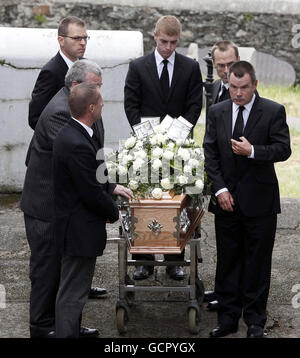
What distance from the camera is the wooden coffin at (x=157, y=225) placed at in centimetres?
518

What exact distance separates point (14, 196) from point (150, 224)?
396 centimetres

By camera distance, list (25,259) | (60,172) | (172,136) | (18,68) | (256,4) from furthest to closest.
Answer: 1. (256,4)
2. (18,68)
3. (25,259)
4. (172,136)
5. (60,172)

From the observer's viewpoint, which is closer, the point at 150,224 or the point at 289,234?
the point at 150,224

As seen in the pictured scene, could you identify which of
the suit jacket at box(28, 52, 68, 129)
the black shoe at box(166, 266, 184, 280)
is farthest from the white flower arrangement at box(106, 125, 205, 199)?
the black shoe at box(166, 266, 184, 280)

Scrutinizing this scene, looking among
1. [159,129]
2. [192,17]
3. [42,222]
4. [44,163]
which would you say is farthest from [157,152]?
[192,17]

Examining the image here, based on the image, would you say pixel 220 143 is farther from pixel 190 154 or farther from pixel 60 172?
pixel 60 172

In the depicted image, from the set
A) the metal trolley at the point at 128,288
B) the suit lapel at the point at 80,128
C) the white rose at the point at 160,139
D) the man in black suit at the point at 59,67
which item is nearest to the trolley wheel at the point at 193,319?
the metal trolley at the point at 128,288

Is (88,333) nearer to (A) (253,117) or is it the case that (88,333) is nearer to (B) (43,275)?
(B) (43,275)

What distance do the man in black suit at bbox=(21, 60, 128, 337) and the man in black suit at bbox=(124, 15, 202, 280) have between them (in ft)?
4.17

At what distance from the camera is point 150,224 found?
520cm

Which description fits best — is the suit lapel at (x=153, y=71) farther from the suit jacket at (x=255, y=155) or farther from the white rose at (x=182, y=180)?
the white rose at (x=182, y=180)

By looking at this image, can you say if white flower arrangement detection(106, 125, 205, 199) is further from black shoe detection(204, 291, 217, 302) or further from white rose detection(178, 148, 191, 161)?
black shoe detection(204, 291, 217, 302)

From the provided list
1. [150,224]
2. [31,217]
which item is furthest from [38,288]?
[150,224]

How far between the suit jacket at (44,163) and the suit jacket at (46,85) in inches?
26.3
